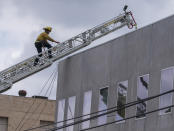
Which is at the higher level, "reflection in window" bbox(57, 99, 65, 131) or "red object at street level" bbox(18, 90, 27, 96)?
"red object at street level" bbox(18, 90, 27, 96)

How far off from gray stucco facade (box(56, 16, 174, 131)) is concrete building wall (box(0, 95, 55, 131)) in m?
20.8

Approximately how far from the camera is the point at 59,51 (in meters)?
35.2

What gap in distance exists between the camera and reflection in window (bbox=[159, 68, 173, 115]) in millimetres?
27250

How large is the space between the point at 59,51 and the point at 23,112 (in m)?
22.1

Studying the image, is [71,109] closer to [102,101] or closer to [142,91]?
[102,101]

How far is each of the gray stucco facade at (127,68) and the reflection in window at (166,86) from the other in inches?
7.1

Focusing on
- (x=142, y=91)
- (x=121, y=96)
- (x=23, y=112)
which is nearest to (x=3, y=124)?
(x=23, y=112)

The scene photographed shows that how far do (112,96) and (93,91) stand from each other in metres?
1.55

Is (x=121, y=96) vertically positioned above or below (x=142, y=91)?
above

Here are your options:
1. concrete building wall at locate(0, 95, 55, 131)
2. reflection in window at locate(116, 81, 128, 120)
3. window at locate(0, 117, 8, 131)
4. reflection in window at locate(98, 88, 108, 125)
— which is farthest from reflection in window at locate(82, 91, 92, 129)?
window at locate(0, 117, 8, 131)

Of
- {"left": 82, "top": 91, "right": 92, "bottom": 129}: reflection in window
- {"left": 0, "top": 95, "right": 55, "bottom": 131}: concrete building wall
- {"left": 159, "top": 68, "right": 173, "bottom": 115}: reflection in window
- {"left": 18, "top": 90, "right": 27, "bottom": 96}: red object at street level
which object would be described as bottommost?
{"left": 159, "top": 68, "right": 173, "bottom": 115}: reflection in window

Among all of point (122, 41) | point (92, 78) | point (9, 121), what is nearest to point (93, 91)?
point (92, 78)

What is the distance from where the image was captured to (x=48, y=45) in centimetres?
3512

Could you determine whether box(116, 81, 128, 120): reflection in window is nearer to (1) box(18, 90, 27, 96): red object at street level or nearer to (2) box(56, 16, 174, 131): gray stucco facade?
(2) box(56, 16, 174, 131): gray stucco facade
